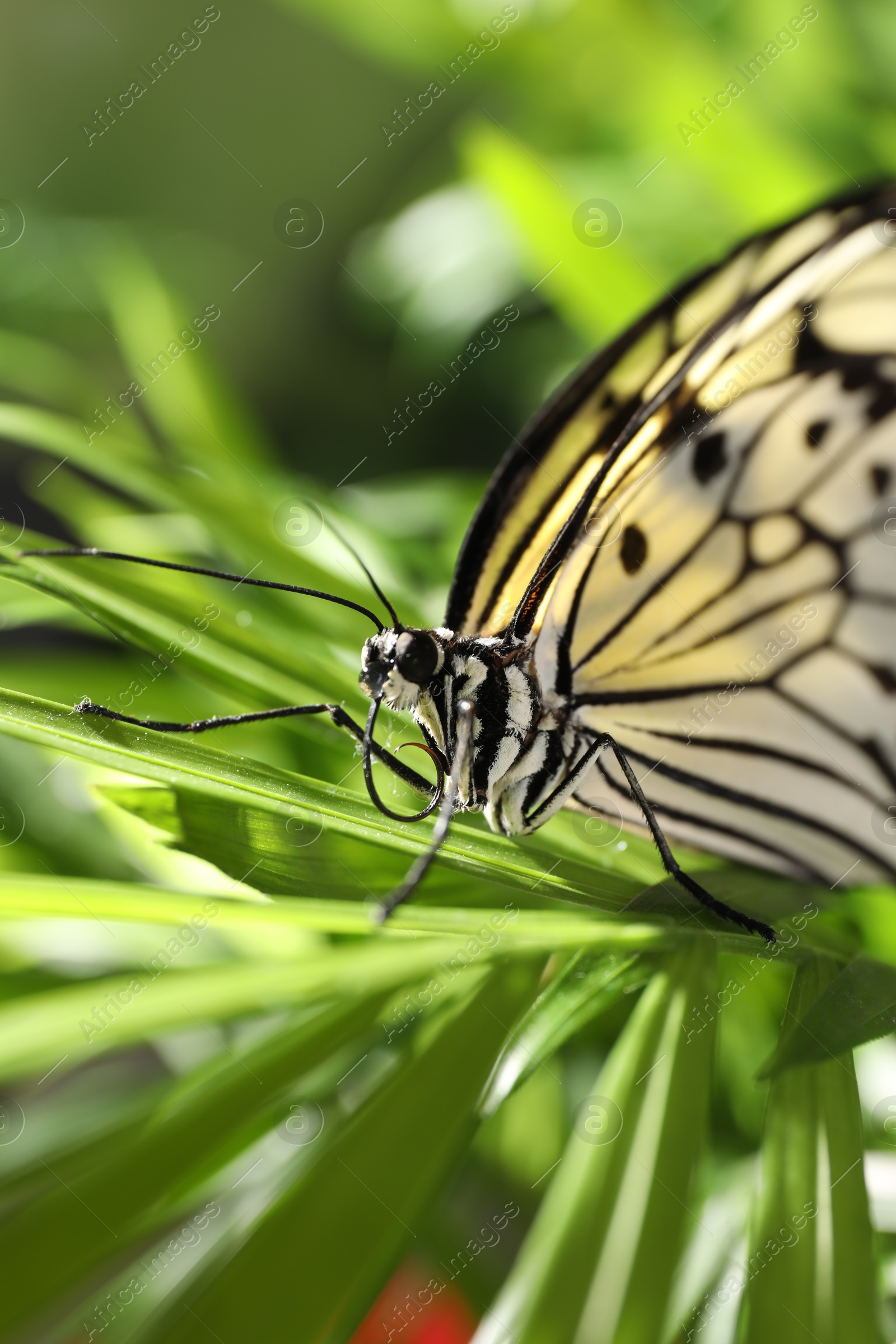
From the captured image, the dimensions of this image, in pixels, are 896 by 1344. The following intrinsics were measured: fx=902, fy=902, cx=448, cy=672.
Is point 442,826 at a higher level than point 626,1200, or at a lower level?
higher

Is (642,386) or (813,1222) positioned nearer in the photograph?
(813,1222)

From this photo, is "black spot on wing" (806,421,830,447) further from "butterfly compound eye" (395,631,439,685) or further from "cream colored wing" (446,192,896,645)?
"butterfly compound eye" (395,631,439,685)

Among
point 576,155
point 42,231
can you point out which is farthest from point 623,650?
point 42,231

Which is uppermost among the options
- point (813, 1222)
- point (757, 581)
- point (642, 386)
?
point (642, 386)

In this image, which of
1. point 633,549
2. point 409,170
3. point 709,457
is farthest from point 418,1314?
point 409,170

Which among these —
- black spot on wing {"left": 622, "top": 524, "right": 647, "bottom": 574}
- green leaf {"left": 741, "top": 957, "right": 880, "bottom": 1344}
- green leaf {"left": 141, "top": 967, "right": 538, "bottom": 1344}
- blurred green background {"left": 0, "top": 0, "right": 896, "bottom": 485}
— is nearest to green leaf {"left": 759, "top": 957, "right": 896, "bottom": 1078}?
green leaf {"left": 741, "top": 957, "right": 880, "bottom": 1344}

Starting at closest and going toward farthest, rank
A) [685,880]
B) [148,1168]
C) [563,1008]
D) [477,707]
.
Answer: [148,1168]
[563,1008]
[685,880]
[477,707]

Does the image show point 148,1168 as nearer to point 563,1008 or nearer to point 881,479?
point 563,1008
